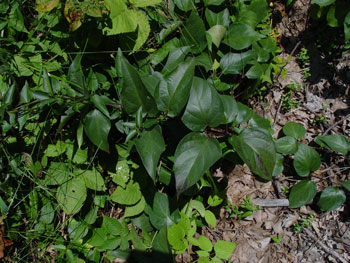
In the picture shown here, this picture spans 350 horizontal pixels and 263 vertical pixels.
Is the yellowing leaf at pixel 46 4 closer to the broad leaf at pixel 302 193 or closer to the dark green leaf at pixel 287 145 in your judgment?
the dark green leaf at pixel 287 145

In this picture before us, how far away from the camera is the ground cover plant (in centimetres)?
151

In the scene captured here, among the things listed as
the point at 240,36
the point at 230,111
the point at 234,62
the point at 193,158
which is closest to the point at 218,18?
the point at 240,36

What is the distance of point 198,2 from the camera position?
2123mm

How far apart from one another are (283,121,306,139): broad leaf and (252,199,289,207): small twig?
1.55ft

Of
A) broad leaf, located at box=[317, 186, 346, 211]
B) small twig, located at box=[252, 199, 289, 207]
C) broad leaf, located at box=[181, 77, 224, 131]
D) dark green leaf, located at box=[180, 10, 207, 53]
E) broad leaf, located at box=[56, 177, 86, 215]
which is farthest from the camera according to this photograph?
small twig, located at box=[252, 199, 289, 207]

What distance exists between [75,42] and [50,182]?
842 millimetres

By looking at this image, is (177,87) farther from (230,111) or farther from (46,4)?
(46,4)

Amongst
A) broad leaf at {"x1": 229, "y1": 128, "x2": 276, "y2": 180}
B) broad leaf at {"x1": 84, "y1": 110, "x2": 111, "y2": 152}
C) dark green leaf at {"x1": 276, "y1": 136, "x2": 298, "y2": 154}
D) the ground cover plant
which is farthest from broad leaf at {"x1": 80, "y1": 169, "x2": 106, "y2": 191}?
dark green leaf at {"x1": 276, "y1": 136, "x2": 298, "y2": 154}

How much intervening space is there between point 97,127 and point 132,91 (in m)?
0.31

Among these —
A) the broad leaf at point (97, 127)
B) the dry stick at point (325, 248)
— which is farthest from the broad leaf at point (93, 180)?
the dry stick at point (325, 248)

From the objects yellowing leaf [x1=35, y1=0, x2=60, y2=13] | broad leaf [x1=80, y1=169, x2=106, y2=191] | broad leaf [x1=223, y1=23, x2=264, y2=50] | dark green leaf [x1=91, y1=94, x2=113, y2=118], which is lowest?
broad leaf [x1=80, y1=169, x2=106, y2=191]

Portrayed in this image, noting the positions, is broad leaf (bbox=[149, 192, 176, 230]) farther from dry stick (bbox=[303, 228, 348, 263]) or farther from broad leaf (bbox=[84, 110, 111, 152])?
dry stick (bbox=[303, 228, 348, 263])

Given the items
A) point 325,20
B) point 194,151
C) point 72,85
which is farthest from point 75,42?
point 325,20

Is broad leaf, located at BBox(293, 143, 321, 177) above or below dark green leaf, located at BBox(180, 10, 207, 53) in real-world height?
below
